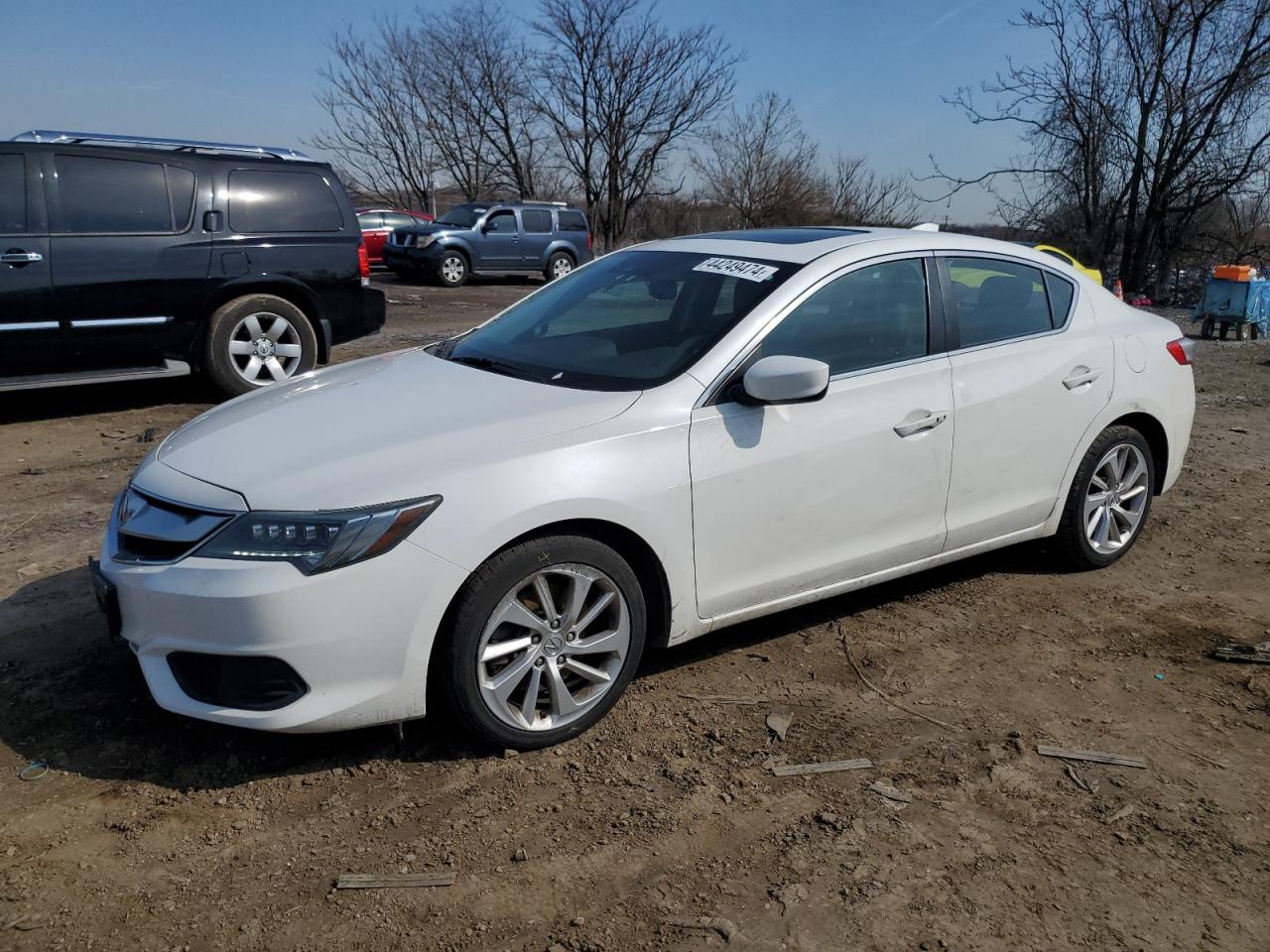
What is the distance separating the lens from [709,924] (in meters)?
2.41

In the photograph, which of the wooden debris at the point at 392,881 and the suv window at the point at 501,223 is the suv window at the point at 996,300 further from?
the suv window at the point at 501,223

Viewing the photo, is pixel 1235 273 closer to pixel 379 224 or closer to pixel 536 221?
pixel 536 221

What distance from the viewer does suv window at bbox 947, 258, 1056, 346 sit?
412 centimetres

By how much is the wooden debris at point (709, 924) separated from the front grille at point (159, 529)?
1623 millimetres

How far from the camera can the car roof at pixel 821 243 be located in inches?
154

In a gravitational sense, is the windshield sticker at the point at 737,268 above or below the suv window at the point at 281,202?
below

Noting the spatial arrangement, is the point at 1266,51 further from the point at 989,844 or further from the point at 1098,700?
the point at 989,844

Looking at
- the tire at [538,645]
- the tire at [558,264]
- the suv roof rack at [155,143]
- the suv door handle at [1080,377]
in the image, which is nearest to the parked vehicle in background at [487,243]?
the tire at [558,264]

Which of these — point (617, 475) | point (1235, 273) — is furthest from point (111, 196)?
point (1235, 273)

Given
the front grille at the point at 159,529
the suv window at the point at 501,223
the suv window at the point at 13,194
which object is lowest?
the front grille at the point at 159,529

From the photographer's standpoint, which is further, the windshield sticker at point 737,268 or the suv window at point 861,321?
the windshield sticker at point 737,268

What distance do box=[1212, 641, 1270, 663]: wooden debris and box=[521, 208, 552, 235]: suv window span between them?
1945 cm

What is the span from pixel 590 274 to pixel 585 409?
142cm

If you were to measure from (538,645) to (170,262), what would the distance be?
579 cm
